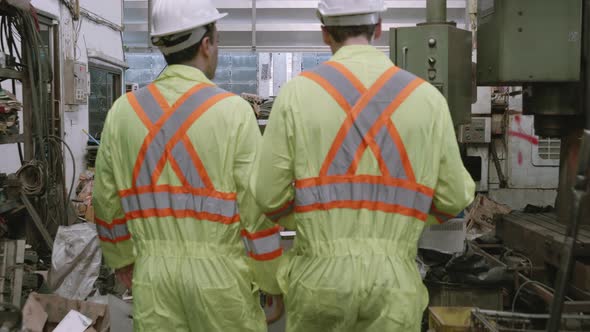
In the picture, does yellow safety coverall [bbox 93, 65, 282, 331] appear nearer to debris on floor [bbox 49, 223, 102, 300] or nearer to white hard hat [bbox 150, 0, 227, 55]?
white hard hat [bbox 150, 0, 227, 55]

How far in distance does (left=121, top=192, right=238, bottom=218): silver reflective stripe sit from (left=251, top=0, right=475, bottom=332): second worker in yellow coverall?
0.76 ft

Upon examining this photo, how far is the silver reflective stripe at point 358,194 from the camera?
1802 mm

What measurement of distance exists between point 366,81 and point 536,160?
611 cm

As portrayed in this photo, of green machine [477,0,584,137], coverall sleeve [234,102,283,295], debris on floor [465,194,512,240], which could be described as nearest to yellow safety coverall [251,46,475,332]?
coverall sleeve [234,102,283,295]

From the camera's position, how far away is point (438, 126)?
1840mm

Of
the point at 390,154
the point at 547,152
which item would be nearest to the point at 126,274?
the point at 390,154

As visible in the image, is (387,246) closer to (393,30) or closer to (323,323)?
(323,323)

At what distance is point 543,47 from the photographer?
3832 millimetres

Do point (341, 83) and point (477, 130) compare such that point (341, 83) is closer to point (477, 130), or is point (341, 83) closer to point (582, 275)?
point (582, 275)

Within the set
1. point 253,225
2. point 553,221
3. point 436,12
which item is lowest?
point 553,221

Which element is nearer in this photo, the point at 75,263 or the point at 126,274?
the point at 126,274

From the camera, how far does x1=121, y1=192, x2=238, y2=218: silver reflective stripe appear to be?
2.04 metres

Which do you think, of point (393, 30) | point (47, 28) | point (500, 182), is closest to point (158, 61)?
point (47, 28)

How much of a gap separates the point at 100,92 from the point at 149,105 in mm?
6382
